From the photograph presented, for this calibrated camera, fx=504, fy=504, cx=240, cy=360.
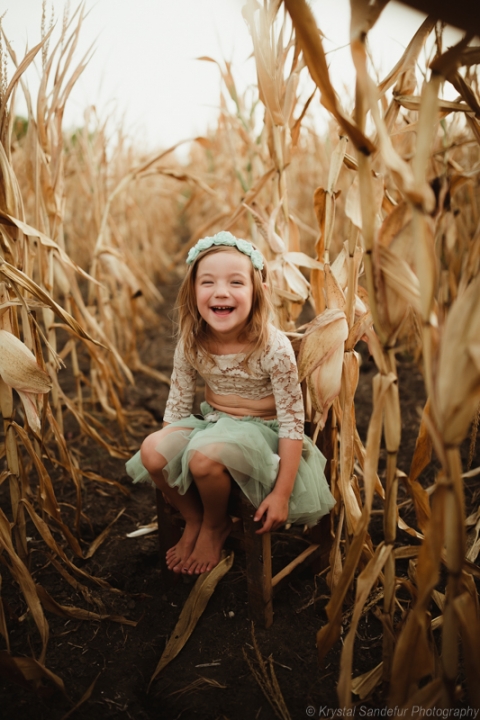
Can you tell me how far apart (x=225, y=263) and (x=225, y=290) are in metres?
0.06

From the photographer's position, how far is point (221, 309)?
1077 mm

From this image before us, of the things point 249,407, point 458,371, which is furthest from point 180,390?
point 458,371

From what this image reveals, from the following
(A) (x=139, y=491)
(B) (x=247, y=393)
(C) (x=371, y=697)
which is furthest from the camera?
(A) (x=139, y=491)

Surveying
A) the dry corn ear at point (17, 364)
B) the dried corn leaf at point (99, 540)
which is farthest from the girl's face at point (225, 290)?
the dried corn leaf at point (99, 540)

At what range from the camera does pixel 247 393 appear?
3.78 feet

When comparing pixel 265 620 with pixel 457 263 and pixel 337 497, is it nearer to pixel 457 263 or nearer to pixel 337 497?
pixel 337 497

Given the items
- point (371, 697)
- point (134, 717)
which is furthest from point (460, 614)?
point (134, 717)

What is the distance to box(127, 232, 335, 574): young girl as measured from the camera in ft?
3.27

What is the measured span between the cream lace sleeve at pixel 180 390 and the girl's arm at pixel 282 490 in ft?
0.90

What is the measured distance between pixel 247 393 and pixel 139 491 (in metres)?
0.67

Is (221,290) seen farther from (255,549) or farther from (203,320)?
(255,549)

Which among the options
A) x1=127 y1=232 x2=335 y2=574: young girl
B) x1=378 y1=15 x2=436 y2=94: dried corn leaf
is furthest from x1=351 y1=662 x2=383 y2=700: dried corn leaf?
x1=378 y1=15 x2=436 y2=94: dried corn leaf

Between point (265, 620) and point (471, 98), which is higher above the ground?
point (471, 98)

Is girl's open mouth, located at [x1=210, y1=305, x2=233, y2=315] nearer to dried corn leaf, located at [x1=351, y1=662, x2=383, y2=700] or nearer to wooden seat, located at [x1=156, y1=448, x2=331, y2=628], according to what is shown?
wooden seat, located at [x1=156, y1=448, x2=331, y2=628]
